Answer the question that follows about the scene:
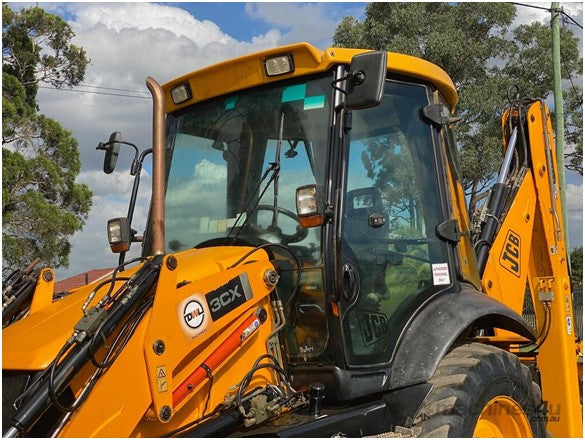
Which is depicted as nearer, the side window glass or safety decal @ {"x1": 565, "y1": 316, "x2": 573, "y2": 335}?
the side window glass

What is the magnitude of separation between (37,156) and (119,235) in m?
12.2

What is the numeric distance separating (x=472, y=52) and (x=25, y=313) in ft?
53.6

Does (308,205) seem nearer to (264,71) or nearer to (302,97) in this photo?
(302,97)

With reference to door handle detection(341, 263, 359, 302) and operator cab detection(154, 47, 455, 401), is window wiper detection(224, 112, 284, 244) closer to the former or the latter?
operator cab detection(154, 47, 455, 401)

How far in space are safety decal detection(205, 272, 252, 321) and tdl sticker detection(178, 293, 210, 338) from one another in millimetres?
49

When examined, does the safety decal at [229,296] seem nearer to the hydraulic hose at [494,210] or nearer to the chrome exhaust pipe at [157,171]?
the chrome exhaust pipe at [157,171]

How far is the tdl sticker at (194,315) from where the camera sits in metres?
3.46

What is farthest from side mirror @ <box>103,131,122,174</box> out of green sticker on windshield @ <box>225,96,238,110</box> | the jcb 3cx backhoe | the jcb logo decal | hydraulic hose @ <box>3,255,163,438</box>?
the jcb logo decal

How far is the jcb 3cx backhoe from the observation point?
330 centimetres

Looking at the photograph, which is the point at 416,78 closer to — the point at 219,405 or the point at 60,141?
the point at 219,405

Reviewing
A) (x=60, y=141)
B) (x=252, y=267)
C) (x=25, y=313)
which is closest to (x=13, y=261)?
(x=60, y=141)

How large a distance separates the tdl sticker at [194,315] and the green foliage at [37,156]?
38.4 ft

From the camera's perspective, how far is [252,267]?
12.8 ft

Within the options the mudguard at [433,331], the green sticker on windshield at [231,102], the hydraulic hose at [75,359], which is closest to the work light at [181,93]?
the green sticker on windshield at [231,102]
